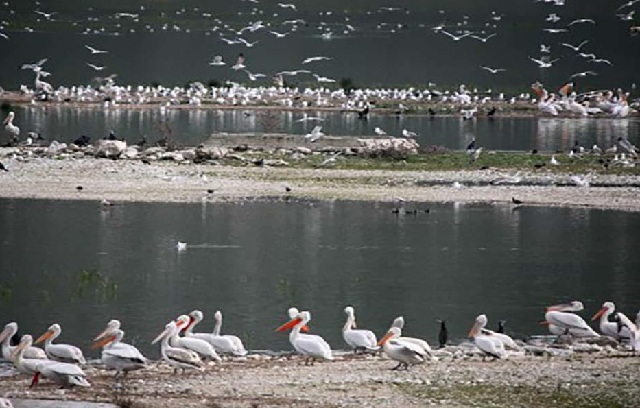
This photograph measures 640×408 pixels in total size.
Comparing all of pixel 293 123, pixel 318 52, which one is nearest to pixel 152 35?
pixel 318 52

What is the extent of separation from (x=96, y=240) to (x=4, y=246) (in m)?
1.23

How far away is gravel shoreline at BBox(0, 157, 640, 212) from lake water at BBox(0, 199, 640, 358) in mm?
574

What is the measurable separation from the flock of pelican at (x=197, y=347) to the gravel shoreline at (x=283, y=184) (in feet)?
38.6

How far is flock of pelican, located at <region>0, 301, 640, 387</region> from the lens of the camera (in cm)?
1464

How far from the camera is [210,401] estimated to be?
13656 mm

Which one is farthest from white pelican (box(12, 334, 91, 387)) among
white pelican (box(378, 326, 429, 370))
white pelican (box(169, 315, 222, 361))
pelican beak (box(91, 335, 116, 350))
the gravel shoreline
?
the gravel shoreline

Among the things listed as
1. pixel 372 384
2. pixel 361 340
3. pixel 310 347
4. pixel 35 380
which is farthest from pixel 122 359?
pixel 361 340

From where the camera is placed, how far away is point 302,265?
2348 cm

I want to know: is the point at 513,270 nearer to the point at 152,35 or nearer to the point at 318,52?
the point at 318,52

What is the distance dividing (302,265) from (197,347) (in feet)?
26.0

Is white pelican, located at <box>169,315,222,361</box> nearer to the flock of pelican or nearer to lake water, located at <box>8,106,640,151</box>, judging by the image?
the flock of pelican

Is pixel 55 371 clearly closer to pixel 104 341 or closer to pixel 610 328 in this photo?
pixel 104 341

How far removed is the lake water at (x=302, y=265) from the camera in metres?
19.7

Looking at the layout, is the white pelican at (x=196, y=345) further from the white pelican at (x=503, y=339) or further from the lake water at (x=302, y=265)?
the white pelican at (x=503, y=339)
